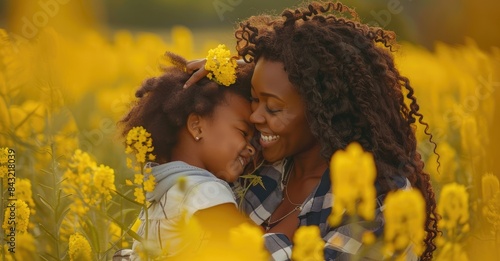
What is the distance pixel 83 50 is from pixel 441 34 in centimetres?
214

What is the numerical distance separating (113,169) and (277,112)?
1.37 metres

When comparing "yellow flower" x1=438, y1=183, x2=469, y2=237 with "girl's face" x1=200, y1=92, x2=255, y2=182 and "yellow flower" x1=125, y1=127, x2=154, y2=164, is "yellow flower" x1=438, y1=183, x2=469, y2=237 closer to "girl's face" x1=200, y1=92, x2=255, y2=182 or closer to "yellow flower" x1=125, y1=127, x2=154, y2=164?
"girl's face" x1=200, y1=92, x2=255, y2=182

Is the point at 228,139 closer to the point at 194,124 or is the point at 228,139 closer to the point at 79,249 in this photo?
the point at 194,124

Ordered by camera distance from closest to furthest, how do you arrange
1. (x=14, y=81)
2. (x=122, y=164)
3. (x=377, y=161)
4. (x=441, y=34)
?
(x=377, y=161), (x=14, y=81), (x=122, y=164), (x=441, y=34)

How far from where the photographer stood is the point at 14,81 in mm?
3721

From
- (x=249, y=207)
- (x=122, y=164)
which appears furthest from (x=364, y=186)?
(x=122, y=164)

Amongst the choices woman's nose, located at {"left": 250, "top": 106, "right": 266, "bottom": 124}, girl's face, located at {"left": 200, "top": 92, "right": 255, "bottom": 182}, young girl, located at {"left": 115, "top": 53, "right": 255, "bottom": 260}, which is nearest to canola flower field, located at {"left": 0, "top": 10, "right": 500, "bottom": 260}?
young girl, located at {"left": 115, "top": 53, "right": 255, "bottom": 260}

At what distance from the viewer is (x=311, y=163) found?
3209 millimetres

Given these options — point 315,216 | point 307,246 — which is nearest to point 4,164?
point 315,216

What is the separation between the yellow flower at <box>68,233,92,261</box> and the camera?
281 centimetres

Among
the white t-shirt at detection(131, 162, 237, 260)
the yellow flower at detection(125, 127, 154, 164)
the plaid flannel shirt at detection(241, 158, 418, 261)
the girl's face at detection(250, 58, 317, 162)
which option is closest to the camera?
the yellow flower at detection(125, 127, 154, 164)

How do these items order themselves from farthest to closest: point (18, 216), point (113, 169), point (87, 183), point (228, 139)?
1. point (113, 169)
2. point (228, 139)
3. point (18, 216)
4. point (87, 183)

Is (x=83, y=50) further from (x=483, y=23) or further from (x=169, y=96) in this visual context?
(x=169, y=96)

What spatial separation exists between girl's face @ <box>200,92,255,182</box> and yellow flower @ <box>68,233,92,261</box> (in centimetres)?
47
